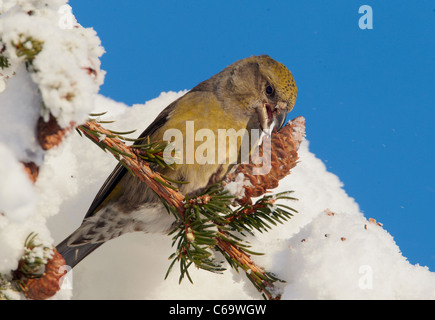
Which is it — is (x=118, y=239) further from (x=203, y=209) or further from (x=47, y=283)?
(x=47, y=283)

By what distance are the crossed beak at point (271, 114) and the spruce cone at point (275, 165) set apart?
517 millimetres

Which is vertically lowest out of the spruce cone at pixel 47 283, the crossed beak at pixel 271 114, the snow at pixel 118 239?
the spruce cone at pixel 47 283

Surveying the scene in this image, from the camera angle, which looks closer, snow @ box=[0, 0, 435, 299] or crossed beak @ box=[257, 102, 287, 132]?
snow @ box=[0, 0, 435, 299]

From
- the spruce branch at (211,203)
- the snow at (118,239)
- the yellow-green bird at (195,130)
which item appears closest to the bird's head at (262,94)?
the yellow-green bird at (195,130)

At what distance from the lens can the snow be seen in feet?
2.32

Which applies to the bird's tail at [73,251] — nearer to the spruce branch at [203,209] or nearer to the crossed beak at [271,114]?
the spruce branch at [203,209]

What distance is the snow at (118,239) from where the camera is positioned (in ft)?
2.32

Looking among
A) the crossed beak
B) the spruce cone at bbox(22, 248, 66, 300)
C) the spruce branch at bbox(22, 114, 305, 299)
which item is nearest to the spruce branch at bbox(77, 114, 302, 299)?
the spruce branch at bbox(22, 114, 305, 299)

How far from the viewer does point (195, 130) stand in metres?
1.62

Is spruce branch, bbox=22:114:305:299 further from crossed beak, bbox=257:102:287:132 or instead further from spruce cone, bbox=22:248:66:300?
crossed beak, bbox=257:102:287:132

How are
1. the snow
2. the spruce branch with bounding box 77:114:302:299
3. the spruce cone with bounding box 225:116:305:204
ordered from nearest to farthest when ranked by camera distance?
the snow → the spruce branch with bounding box 77:114:302:299 → the spruce cone with bounding box 225:116:305:204

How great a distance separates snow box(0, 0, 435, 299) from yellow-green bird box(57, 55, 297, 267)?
8.4 inches

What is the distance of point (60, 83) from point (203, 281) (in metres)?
1.20
